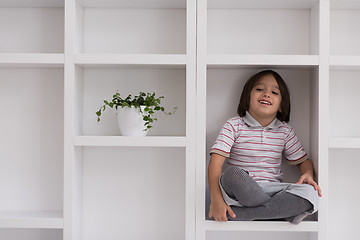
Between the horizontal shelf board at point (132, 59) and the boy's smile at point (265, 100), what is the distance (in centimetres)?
32

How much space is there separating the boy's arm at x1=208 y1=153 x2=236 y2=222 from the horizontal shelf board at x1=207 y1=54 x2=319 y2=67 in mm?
346

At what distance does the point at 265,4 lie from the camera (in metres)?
1.70

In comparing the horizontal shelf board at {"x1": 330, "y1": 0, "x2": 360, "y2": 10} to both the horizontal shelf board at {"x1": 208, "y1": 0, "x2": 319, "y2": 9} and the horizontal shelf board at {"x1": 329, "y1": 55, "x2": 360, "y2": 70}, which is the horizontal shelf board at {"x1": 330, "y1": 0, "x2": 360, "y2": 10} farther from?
the horizontal shelf board at {"x1": 329, "y1": 55, "x2": 360, "y2": 70}

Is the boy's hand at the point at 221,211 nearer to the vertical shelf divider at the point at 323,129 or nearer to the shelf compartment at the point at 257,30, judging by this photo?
the vertical shelf divider at the point at 323,129

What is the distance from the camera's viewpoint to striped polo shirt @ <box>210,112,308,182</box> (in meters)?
1.64

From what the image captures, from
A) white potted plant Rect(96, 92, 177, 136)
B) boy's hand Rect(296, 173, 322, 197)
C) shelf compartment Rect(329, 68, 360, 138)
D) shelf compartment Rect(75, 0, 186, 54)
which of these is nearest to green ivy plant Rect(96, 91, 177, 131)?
white potted plant Rect(96, 92, 177, 136)

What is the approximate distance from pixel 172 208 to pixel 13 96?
31.5 inches

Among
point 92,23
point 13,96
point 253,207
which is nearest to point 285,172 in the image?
point 253,207

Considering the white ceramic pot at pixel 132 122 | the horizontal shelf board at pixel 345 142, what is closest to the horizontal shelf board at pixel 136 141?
the white ceramic pot at pixel 132 122

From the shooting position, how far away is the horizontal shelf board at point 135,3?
1680 mm

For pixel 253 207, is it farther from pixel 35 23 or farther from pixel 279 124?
pixel 35 23

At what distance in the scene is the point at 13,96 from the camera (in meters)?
1.78

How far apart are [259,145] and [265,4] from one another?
0.55m

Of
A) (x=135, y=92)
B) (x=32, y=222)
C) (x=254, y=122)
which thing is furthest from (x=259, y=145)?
(x=32, y=222)
